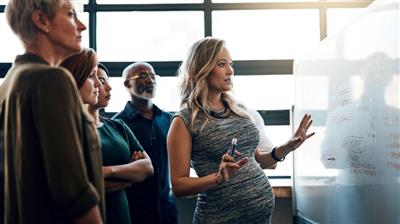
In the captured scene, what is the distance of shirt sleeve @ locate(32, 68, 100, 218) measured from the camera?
1.01 m

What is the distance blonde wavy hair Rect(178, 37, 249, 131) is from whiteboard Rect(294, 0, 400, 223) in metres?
0.47

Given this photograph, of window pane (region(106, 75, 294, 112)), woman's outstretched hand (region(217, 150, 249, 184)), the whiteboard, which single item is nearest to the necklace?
woman's outstretched hand (region(217, 150, 249, 184))

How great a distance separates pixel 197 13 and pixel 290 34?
0.69m

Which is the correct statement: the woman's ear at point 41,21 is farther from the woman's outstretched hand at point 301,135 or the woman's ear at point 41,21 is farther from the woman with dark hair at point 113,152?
the woman's outstretched hand at point 301,135

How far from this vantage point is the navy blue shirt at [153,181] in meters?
2.39

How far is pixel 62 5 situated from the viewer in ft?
3.67

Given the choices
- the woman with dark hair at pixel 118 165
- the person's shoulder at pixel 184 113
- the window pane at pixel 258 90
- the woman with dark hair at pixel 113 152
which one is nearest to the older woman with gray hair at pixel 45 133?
the woman with dark hair at pixel 113 152

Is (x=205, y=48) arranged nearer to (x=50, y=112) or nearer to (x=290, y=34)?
(x=50, y=112)

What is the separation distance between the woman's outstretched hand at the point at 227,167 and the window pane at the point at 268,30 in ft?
7.31

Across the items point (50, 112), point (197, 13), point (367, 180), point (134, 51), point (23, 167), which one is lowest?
point (367, 180)

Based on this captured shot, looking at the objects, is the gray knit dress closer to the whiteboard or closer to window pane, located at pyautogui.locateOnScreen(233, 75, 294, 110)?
the whiteboard

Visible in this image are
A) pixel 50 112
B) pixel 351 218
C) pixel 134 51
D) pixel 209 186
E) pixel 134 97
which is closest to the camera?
pixel 50 112

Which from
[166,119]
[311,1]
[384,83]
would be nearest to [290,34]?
[311,1]

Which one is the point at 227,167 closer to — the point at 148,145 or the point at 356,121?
the point at 356,121
